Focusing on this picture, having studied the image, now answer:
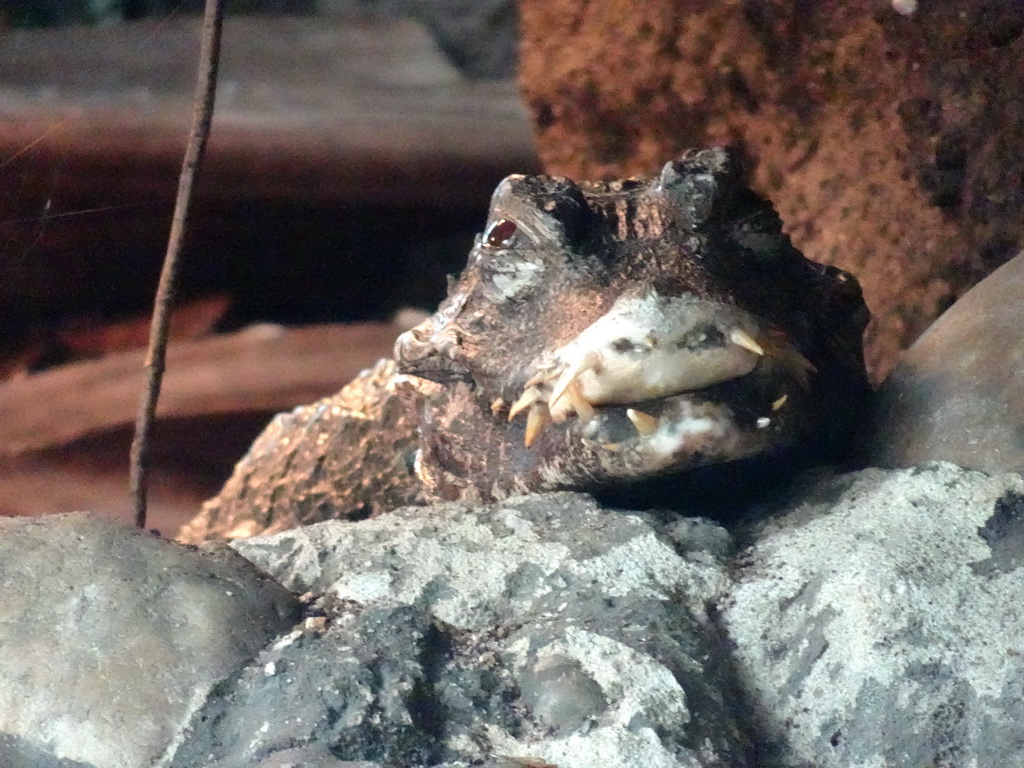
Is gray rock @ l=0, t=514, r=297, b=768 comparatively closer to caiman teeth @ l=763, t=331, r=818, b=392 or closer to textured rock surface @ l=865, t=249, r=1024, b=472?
caiman teeth @ l=763, t=331, r=818, b=392

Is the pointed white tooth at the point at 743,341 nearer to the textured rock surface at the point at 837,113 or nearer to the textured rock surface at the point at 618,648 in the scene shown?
the textured rock surface at the point at 618,648

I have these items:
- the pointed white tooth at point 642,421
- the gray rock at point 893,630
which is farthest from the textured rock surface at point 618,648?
the pointed white tooth at point 642,421

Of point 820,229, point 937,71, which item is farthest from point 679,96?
point 937,71

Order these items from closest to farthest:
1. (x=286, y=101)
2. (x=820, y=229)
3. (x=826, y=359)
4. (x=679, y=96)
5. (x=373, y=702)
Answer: (x=373, y=702)
(x=826, y=359)
(x=820, y=229)
(x=679, y=96)
(x=286, y=101)

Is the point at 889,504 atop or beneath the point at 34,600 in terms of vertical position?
atop

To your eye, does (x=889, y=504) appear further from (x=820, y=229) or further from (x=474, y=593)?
(x=820, y=229)

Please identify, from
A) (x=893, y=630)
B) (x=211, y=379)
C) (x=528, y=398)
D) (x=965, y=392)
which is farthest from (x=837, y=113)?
(x=211, y=379)

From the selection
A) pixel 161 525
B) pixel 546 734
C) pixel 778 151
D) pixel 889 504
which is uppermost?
pixel 778 151

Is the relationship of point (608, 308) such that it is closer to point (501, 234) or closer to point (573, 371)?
point (573, 371)
